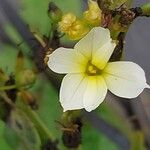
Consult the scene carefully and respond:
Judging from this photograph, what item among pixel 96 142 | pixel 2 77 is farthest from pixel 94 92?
pixel 96 142

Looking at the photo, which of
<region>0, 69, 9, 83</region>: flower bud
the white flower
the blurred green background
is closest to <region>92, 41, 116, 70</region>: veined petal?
the white flower

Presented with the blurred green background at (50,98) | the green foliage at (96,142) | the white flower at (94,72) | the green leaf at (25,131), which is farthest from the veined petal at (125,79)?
the green foliage at (96,142)

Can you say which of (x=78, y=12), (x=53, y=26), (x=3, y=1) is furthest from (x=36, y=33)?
(x=3, y=1)

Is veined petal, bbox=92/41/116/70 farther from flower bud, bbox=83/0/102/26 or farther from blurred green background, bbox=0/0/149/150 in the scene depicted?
blurred green background, bbox=0/0/149/150

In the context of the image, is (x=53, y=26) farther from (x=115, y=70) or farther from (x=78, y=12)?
(x=78, y=12)

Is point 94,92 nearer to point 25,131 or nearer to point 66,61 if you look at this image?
point 66,61
